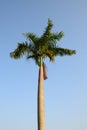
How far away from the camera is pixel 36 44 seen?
33812mm

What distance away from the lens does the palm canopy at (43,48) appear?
33.8 meters

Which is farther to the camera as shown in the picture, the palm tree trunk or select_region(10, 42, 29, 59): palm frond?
select_region(10, 42, 29, 59): palm frond

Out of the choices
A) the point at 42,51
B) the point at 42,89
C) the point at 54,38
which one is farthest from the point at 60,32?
the point at 42,89

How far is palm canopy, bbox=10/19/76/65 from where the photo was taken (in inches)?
1332

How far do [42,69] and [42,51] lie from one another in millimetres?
2121

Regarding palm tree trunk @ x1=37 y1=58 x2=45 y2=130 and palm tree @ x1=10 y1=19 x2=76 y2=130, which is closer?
palm tree trunk @ x1=37 y1=58 x2=45 y2=130

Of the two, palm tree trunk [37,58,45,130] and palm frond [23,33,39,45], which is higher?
palm frond [23,33,39,45]

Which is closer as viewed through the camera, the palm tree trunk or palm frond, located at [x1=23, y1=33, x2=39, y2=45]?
the palm tree trunk

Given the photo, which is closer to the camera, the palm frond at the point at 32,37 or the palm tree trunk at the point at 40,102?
the palm tree trunk at the point at 40,102

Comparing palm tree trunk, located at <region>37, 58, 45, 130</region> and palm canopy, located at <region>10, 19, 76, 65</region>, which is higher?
palm canopy, located at <region>10, 19, 76, 65</region>

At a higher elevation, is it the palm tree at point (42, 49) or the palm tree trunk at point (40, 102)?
the palm tree at point (42, 49)

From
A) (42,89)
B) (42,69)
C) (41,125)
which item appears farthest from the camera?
(42,69)

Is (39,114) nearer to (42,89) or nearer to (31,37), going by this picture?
(42,89)

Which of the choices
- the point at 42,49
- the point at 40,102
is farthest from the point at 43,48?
the point at 40,102
